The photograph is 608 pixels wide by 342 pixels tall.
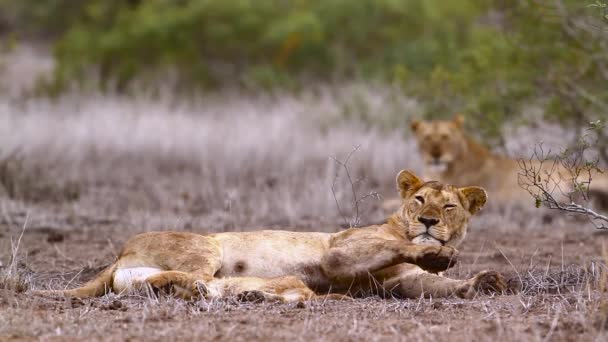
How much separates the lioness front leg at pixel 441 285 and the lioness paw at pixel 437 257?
0.49 ft

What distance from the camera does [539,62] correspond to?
1085 centimetres

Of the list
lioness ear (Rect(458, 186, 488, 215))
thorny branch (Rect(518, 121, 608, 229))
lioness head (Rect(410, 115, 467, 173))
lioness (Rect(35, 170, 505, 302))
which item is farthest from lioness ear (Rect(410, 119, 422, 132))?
lioness (Rect(35, 170, 505, 302))

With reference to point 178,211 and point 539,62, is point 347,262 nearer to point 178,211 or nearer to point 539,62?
point 178,211

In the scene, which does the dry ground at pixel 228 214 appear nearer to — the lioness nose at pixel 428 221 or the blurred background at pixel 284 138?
the blurred background at pixel 284 138

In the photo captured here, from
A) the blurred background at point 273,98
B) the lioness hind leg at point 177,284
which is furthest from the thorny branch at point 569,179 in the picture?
the lioness hind leg at point 177,284

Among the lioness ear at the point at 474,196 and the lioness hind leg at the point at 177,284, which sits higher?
the lioness ear at the point at 474,196

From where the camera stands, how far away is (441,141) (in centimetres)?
1073

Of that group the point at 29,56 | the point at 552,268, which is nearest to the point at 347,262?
the point at 552,268

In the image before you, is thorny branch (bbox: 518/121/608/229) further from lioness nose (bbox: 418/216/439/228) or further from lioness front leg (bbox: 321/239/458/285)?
lioness front leg (bbox: 321/239/458/285)

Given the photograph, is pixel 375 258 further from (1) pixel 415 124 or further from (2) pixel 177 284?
(1) pixel 415 124

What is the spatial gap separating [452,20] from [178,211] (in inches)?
482

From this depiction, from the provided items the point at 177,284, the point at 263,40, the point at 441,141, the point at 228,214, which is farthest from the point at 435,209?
the point at 263,40

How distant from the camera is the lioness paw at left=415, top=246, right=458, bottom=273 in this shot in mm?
4714

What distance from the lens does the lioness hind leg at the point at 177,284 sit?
186 inches
